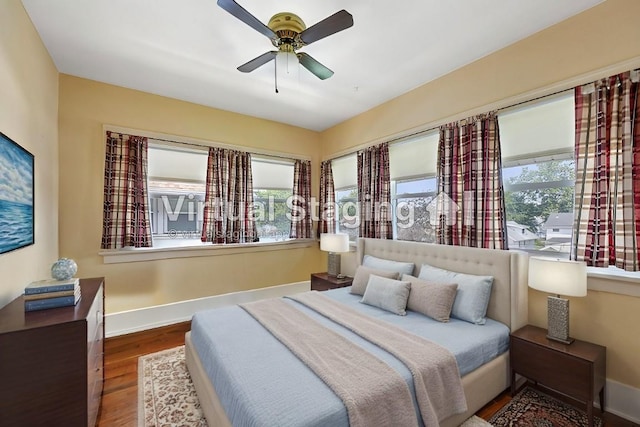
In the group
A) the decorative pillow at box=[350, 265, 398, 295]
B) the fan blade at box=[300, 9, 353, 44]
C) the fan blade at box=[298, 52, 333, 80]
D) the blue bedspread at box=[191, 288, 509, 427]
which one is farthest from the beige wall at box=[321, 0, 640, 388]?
the fan blade at box=[300, 9, 353, 44]

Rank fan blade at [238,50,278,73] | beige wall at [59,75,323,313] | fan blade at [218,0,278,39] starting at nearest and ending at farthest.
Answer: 1. fan blade at [218,0,278,39]
2. fan blade at [238,50,278,73]
3. beige wall at [59,75,323,313]

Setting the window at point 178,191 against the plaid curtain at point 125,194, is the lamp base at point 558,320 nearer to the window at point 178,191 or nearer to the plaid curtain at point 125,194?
the window at point 178,191

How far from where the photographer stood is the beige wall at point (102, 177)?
10.1ft

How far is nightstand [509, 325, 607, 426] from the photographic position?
178 centimetres

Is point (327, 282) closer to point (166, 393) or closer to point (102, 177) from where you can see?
point (166, 393)

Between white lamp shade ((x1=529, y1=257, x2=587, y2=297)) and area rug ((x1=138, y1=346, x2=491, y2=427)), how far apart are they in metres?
1.08

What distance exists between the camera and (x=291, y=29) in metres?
2.09

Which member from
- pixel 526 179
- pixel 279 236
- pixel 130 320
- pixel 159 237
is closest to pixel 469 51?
pixel 526 179

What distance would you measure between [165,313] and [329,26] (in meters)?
3.78

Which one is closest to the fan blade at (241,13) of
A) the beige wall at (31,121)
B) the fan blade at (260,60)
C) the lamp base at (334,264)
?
the fan blade at (260,60)

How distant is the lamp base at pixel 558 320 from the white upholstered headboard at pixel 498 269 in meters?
0.23

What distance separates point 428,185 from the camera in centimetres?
339

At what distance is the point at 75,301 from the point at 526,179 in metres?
3.71

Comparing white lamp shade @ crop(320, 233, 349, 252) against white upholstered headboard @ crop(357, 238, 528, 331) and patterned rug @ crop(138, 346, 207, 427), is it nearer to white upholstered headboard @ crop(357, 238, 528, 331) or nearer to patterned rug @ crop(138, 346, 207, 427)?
white upholstered headboard @ crop(357, 238, 528, 331)
